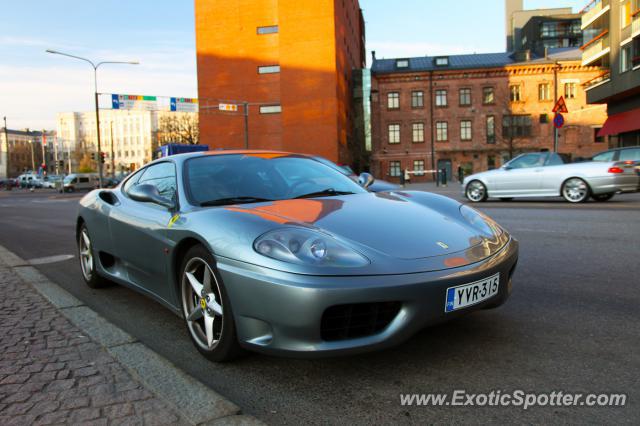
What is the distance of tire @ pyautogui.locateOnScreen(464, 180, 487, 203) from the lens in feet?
47.7

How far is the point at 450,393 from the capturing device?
2.33m

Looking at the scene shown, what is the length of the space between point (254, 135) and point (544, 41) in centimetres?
5006

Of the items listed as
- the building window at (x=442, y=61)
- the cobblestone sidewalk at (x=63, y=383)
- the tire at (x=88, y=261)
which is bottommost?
the cobblestone sidewalk at (x=63, y=383)

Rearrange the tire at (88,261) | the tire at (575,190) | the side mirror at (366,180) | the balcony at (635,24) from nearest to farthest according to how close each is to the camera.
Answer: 1. the side mirror at (366,180)
2. the tire at (88,261)
3. the tire at (575,190)
4. the balcony at (635,24)

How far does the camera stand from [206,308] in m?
2.83

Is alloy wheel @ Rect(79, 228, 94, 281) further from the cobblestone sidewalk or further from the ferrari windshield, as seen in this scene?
the ferrari windshield

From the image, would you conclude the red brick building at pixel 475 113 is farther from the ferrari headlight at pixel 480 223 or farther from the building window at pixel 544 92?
the ferrari headlight at pixel 480 223

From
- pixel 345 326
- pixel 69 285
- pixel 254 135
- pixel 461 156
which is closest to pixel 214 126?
pixel 254 135

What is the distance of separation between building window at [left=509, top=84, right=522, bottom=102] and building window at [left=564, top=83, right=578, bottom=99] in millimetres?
4322

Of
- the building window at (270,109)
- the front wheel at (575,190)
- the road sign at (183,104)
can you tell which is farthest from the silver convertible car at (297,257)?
the building window at (270,109)

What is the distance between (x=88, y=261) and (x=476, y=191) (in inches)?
472

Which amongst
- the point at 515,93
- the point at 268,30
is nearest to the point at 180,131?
the point at 268,30

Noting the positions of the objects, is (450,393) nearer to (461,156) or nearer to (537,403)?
(537,403)

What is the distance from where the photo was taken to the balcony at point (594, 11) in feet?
104
